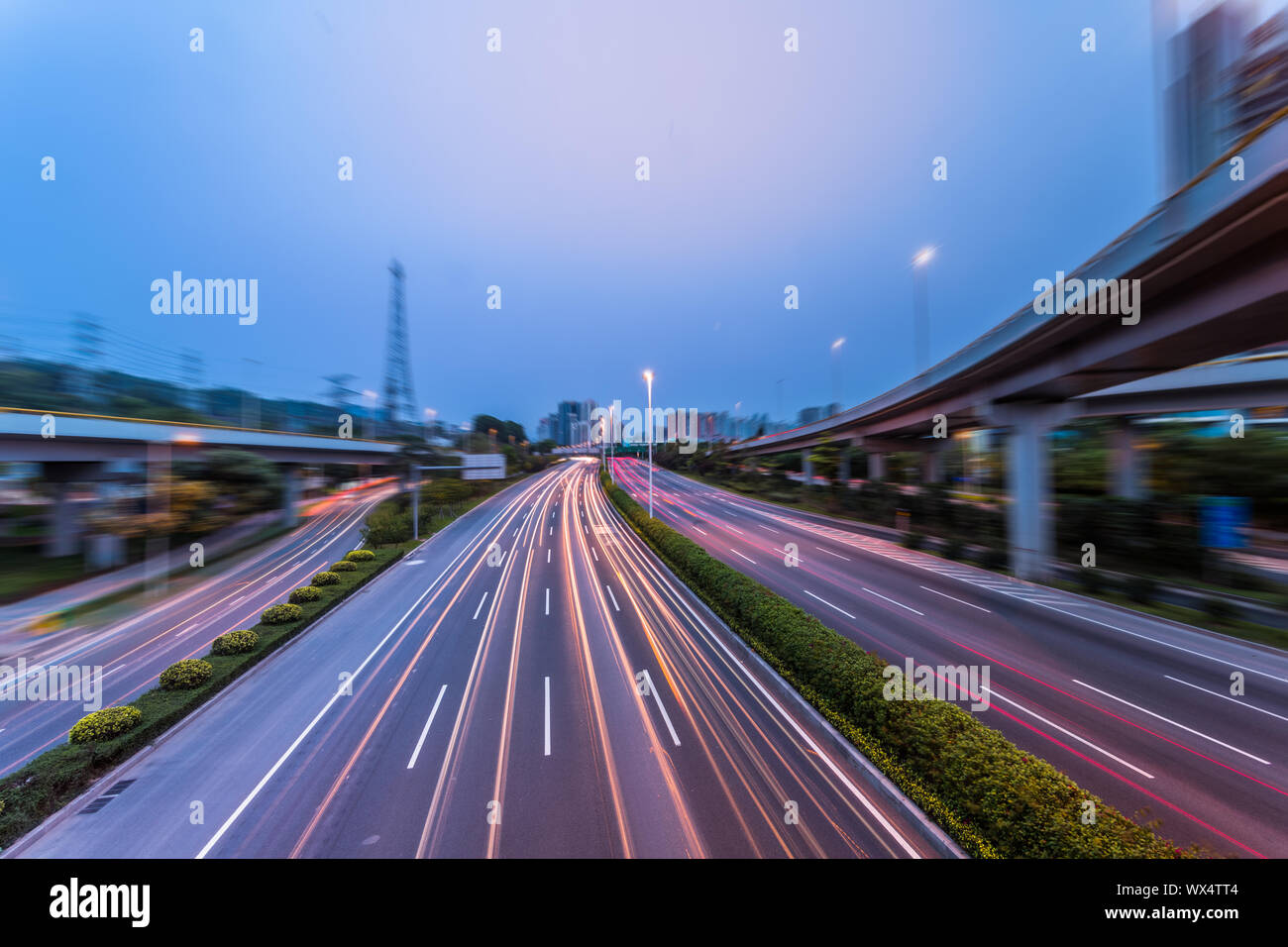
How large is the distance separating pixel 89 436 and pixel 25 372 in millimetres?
5546

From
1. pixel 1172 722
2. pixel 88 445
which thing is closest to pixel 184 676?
pixel 88 445

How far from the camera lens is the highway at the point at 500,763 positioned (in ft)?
18.6

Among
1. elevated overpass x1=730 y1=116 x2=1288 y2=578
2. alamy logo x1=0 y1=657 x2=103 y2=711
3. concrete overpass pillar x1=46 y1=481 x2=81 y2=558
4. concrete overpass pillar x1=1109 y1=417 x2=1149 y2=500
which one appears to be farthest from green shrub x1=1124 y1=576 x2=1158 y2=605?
concrete overpass pillar x1=46 y1=481 x2=81 y2=558

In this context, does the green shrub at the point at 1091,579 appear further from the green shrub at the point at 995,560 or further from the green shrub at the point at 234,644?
the green shrub at the point at 234,644

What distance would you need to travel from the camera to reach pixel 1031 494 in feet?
58.0

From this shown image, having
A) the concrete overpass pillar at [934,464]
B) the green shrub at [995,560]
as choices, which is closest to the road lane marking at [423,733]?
the green shrub at [995,560]

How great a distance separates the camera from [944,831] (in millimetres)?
5348

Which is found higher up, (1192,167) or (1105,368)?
(1192,167)

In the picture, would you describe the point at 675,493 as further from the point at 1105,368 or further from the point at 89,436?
the point at 89,436

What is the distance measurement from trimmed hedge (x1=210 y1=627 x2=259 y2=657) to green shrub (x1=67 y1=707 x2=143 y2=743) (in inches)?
117

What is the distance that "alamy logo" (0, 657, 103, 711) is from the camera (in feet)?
32.9
